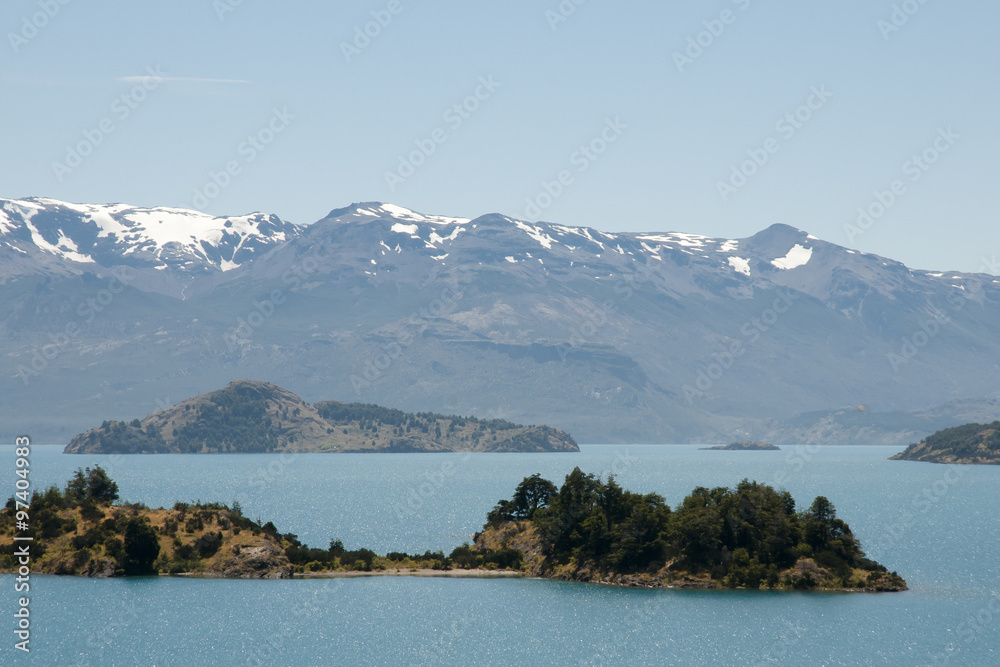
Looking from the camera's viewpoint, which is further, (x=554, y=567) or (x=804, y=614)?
(x=554, y=567)

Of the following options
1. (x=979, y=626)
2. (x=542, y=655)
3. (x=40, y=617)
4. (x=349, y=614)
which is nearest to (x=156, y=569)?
(x=40, y=617)

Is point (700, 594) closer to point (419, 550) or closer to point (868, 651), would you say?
point (868, 651)

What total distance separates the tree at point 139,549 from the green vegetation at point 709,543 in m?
48.7

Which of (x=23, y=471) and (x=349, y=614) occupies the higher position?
(x=23, y=471)

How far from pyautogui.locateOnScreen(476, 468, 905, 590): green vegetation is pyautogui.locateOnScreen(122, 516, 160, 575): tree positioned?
48689 millimetres

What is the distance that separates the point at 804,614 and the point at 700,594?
1364 cm

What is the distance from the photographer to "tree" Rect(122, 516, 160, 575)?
449 feet

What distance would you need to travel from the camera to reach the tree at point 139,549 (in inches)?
5389

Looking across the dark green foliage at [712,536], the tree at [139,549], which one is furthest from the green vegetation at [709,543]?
the tree at [139,549]

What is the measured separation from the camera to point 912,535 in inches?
7431

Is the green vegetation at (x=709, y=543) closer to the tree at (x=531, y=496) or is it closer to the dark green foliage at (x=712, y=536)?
the dark green foliage at (x=712, y=536)

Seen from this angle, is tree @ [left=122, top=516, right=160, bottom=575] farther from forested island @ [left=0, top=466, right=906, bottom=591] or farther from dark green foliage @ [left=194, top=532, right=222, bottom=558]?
dark green foliage @ [left=194, top=532, right=222, bottom=558]

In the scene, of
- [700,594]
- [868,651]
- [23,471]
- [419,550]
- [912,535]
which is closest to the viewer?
[23,471]

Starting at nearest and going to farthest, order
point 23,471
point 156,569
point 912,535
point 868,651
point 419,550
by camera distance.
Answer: point 23,471 → point 868,651 → point 156,569 → point 419,550 → point 912,535
